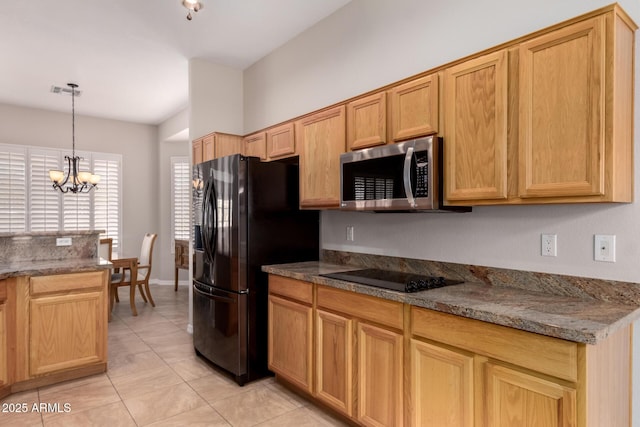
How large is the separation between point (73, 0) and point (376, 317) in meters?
3.40

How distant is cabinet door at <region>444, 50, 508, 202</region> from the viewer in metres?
1.82

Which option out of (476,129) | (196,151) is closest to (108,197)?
(196,151)

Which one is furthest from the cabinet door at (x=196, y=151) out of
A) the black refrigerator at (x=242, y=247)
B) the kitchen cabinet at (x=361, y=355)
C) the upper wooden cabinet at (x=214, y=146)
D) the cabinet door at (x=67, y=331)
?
the kitchen cabinet at (x=361, y=355)

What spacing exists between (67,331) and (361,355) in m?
2.32

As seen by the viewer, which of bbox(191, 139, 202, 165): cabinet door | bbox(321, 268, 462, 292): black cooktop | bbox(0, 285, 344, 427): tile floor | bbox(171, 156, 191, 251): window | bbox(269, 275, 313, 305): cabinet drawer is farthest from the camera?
bbox(171, 156, 191, 251): window

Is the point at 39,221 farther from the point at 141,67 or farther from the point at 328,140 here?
the point at 328,140

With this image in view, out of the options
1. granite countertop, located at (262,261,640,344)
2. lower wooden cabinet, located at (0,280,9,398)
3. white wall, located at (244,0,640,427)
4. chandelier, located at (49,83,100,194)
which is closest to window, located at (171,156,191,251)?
chandelier, located at (49,83,100,194)

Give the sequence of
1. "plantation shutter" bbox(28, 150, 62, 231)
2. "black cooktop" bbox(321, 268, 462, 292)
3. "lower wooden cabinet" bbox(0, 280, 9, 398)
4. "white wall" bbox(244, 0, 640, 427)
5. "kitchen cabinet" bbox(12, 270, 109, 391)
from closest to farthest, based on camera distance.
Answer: "white wall" bbox(244, 0, 640, 427) → "black cooktop" bbox(321, 268, 462, 292) → "lower wooden cabinet" bbox(0, 280, 9, 398) → "kitchen cabinet" bbox(12, 270, 109, 391) → "plantation shutter" bbox(28, 150, 62, 231)

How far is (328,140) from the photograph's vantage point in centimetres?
283

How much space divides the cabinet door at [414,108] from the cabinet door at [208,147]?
7.00 feet

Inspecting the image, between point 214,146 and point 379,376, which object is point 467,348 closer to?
point 379,376

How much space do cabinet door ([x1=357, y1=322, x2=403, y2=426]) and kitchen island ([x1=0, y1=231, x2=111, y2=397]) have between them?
2195mm

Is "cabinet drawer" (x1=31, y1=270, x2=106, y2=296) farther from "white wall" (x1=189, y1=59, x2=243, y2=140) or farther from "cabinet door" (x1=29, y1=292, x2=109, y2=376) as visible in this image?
"white wall" (x1=189, y1=59, x2=243, y2=140)

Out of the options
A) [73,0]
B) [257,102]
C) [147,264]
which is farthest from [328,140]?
[147,264]
